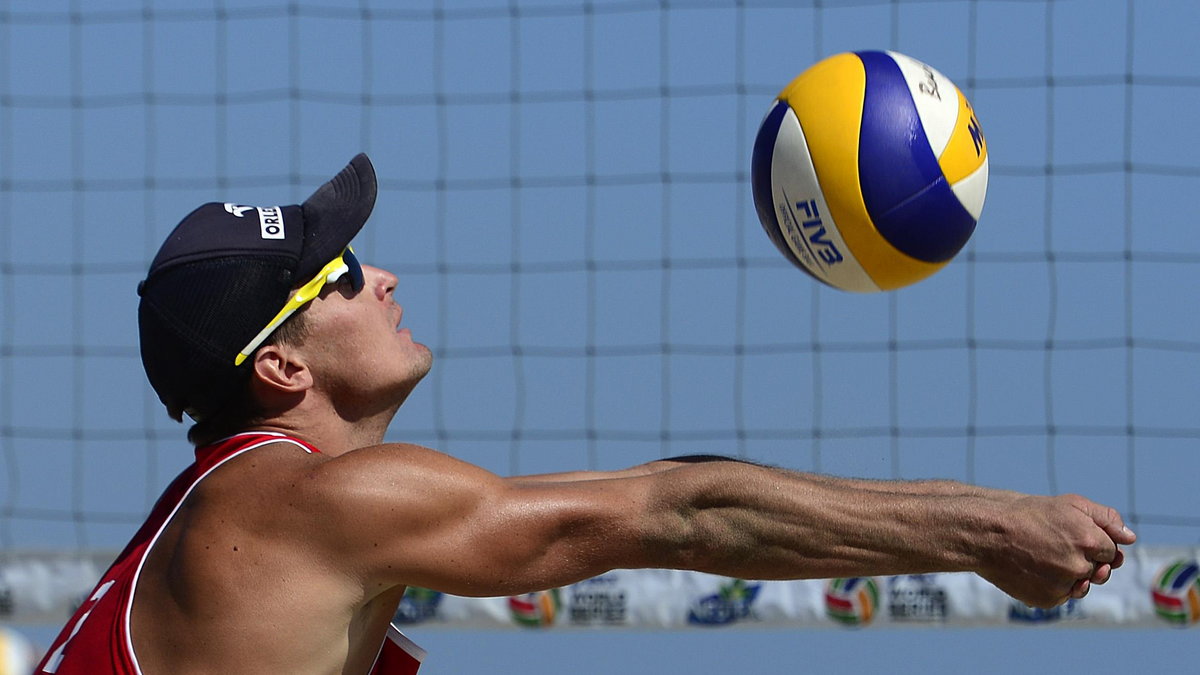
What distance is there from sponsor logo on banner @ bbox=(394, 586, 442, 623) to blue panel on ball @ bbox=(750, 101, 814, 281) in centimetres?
231

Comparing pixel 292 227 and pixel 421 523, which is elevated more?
pixel 292 227

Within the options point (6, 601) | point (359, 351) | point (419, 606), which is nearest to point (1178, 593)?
point (419, 606)

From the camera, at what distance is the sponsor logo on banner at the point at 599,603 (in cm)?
470

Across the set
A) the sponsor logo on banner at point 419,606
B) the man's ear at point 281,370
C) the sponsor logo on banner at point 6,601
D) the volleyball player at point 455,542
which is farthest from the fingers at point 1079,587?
the sponsor logo on banner at point 6,601

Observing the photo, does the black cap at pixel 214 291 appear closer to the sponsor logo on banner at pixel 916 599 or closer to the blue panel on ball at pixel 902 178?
the blue panel on ball at pixel 902 178

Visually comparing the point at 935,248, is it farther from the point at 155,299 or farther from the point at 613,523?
the point at 155,299

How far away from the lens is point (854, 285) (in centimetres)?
288

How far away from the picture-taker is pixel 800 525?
1864 millimetres

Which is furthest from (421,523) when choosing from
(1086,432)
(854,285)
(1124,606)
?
(1086,432)

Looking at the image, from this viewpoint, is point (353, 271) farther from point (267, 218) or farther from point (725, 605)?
point (725, 605)

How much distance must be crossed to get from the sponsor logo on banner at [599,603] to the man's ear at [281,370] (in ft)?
8.73

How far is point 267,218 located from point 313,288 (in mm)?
134

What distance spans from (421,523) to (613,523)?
0.84ft

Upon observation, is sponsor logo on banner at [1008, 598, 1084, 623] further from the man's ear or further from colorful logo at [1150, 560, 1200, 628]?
the man's ear
